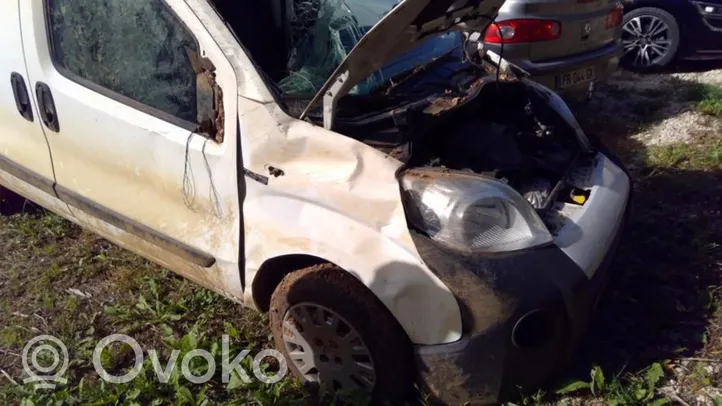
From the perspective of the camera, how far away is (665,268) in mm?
3287

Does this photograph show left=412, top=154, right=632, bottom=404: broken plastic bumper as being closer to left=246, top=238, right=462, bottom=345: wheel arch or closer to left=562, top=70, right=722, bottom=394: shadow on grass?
left=246, top=238, right=462, bottom=345: wheel arch

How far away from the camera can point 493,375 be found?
231 centimetres

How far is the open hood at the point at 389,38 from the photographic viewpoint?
2.27 metres

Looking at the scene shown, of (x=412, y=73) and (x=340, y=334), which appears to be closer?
(x=340, y=334)

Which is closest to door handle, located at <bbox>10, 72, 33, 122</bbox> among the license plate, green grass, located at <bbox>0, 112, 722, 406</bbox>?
green grass, located at <bbox>0, 112, 722, 406</bbox>

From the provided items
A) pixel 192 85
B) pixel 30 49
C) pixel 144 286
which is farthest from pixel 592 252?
pixel 30 49

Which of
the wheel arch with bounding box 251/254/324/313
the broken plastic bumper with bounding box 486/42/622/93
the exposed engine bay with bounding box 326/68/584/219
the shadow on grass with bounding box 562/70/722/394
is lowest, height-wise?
the shadow on grass with bounding box 562/70/722/394

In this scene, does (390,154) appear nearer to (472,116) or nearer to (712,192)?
(472,116)

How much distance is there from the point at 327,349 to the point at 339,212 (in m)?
0.55

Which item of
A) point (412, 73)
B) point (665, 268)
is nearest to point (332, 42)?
point (412, 73)

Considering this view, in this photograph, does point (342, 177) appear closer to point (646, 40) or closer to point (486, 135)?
point (486, 135)

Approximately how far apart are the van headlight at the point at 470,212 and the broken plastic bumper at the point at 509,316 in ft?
0.16

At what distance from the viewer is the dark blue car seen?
20.7 ft

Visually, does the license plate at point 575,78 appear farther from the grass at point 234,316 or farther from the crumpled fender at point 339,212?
the crumpled fender at point 339,212
